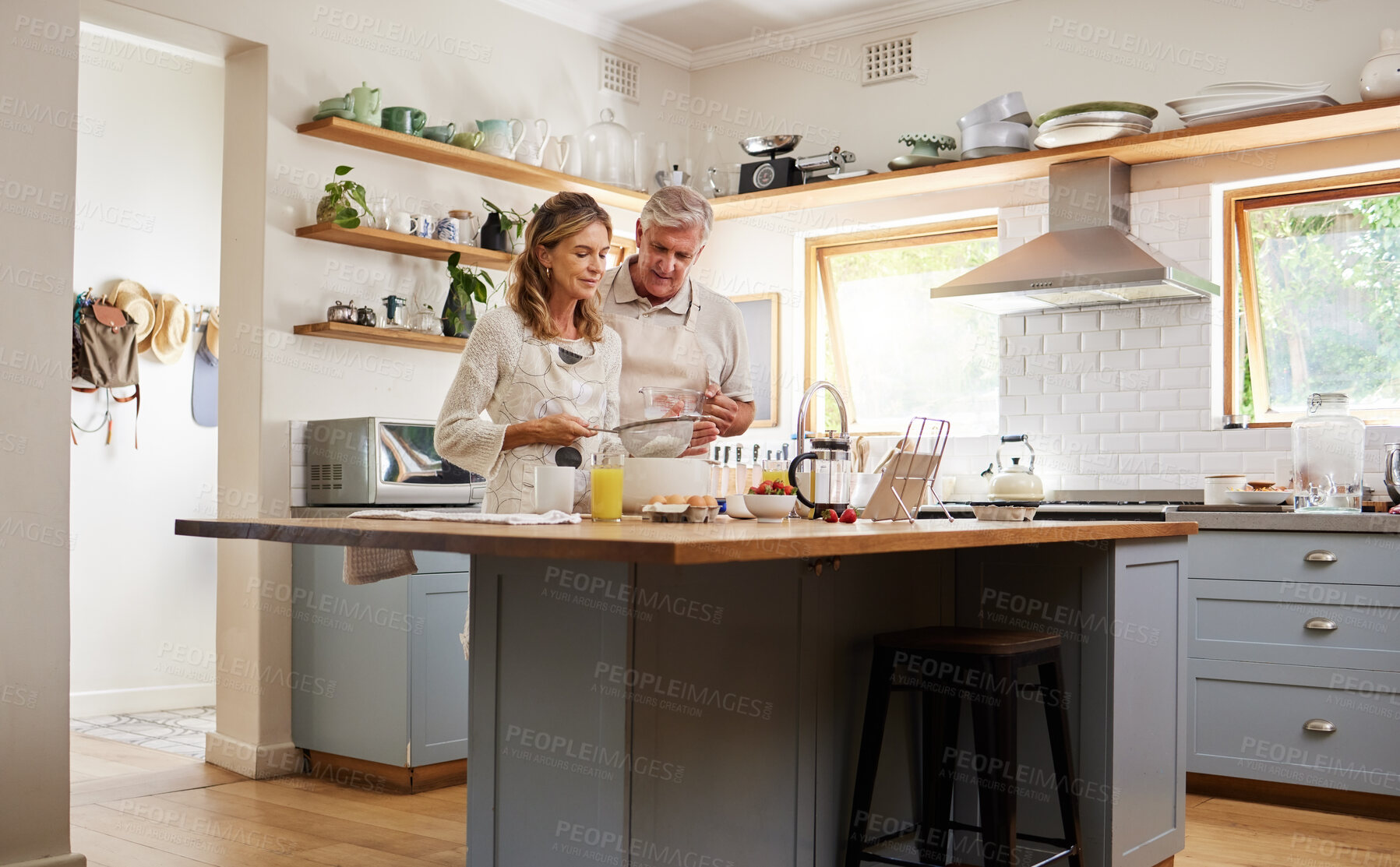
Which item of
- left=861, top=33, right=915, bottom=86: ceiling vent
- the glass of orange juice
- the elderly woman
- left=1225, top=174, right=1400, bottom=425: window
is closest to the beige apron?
the elderly woman

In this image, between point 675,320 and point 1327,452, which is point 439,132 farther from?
point 1327,452

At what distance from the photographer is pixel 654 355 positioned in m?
2.94

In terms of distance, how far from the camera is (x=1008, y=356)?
5188 millimetres

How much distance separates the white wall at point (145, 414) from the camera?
5465 millimetres

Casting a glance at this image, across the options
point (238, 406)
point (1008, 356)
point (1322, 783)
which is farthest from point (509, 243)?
point (1322, 783)

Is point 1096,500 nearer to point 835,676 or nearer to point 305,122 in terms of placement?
point 835,676

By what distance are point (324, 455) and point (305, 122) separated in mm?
1188

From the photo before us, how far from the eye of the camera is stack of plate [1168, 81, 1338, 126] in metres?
4.22

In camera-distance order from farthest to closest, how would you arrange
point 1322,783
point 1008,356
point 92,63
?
1. point 92,63
2. point 1008,356
3. point 1322,783

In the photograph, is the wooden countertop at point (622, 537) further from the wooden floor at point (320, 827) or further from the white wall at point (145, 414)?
the white wall at point (145, 414)

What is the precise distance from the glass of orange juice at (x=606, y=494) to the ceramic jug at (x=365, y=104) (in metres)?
2.70

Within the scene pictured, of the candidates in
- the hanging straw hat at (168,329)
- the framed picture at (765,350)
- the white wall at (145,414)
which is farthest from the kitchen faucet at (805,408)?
the hanging straw hat at (168,329)

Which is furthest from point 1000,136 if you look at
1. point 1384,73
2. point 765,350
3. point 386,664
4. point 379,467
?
point 386,664

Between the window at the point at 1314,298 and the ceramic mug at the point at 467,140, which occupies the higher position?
the ceramic mug at the point at 467,140
